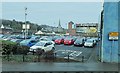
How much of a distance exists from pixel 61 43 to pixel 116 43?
3224 cm

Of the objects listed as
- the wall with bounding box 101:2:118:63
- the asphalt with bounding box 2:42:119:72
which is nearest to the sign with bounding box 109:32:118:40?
the wall with bounding box 101:2:118:63

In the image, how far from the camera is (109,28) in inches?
864

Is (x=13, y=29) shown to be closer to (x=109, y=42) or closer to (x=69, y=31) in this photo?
(x=69, y=31)

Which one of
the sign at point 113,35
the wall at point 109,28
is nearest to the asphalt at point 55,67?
the wall at point 109,28

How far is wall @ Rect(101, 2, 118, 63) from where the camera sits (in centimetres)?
2172

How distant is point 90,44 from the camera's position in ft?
148

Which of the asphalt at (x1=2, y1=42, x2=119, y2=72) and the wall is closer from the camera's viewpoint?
the asphalt at (x1=2, y1=42, x2=119, y2=72)

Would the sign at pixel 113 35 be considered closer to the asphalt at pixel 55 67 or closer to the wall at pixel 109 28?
the wall at pixel 109 28

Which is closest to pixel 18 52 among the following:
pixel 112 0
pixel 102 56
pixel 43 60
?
pixel 43 60

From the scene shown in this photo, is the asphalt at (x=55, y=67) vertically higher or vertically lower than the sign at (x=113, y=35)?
lower

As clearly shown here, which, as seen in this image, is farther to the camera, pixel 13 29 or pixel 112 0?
pixel 13 29

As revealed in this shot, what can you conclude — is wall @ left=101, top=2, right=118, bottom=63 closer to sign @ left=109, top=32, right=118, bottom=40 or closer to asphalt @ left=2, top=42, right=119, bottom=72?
sign @ left=109, top=32, right=118, bottom=40

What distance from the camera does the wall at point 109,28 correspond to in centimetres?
2172

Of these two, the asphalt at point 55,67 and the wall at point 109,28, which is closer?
the asphalt at point 55,67
